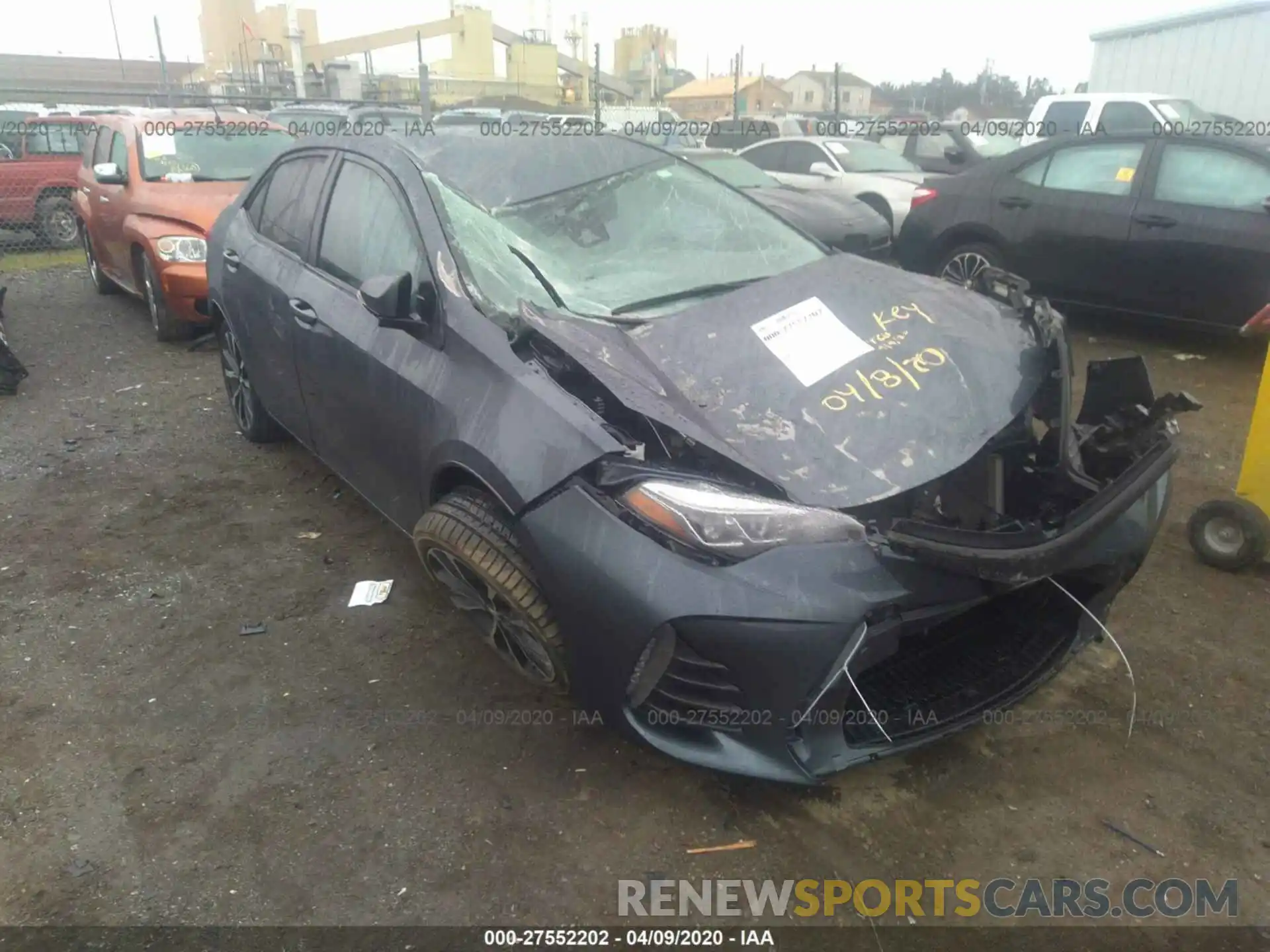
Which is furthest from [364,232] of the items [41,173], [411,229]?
[41,173]

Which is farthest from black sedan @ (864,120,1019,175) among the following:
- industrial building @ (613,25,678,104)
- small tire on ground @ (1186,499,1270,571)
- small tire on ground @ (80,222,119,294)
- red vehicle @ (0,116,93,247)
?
industrial building @ (613,25,678,104)

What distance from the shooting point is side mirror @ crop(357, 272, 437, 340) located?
277 cm

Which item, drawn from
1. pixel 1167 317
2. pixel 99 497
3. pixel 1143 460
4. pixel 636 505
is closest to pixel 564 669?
pixel 636 505

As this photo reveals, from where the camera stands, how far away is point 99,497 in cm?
443

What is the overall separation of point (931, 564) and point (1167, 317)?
17.1 feet

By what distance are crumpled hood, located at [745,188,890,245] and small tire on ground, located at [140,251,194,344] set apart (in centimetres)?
475

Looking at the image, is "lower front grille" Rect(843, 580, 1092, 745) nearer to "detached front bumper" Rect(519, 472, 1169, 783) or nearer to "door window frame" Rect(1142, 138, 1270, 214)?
"detached front bumper" Rect(519, 472, 1169, 783)

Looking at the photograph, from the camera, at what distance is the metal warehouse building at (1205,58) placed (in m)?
9.60

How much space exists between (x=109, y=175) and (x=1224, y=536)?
775 cm

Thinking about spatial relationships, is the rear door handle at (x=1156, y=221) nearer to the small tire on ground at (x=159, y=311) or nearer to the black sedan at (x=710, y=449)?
the black sedan at (x=710, y=449)

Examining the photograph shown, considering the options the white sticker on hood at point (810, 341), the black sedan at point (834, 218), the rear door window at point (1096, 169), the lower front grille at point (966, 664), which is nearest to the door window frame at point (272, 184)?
the white sticker on hood at point (810, 341)

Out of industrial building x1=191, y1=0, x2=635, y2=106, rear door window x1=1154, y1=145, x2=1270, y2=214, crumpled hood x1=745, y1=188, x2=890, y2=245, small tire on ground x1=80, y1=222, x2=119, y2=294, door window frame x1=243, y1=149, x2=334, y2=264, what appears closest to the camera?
door window frame x1=243, y1=149, x2=334, y2=264

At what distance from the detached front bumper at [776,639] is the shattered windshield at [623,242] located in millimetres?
945

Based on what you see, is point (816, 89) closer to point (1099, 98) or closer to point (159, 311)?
point (1099, 98)
